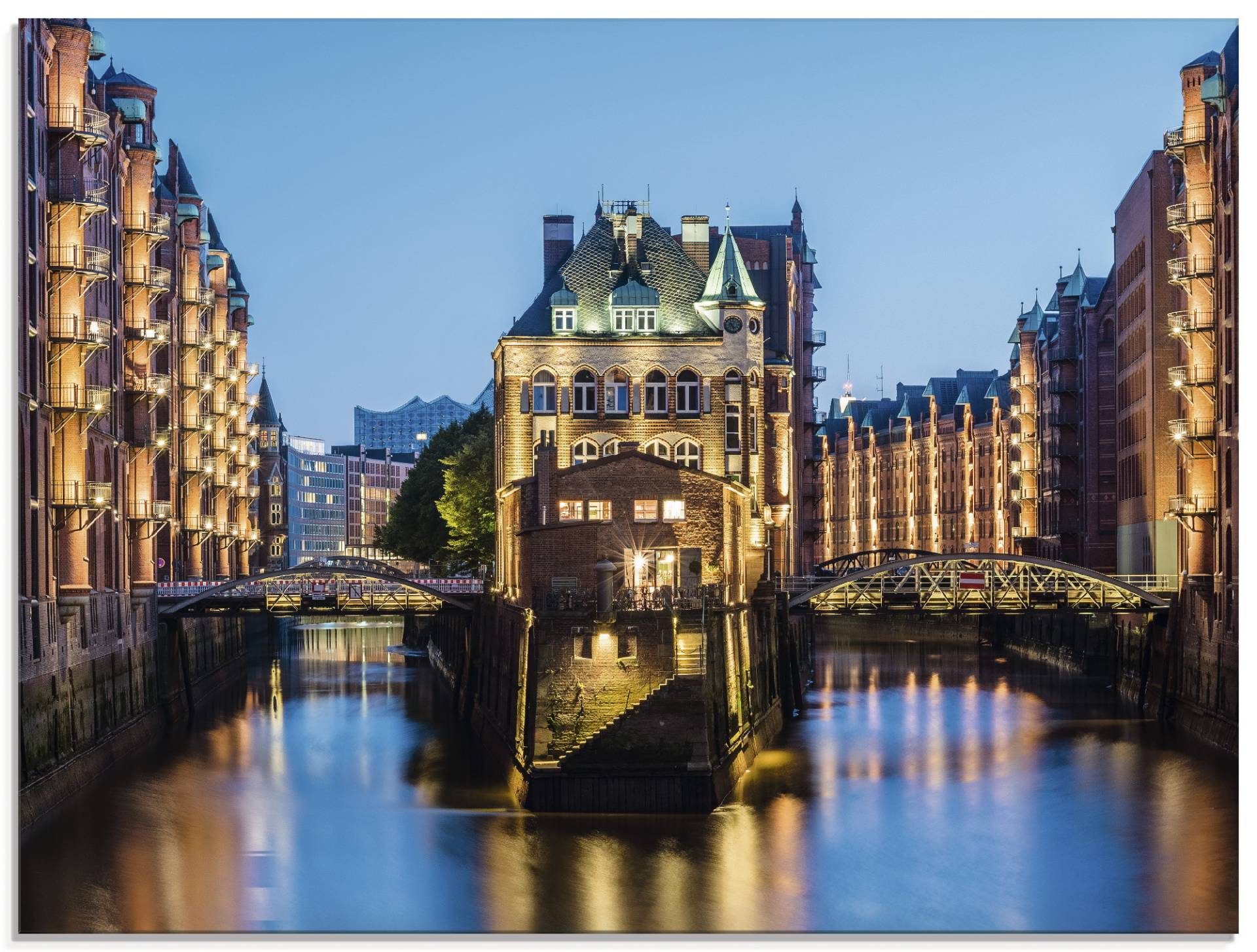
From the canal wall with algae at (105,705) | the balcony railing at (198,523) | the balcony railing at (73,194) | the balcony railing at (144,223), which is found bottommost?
the canal wall with algae at (105,705)

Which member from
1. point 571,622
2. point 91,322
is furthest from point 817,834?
point 91,322

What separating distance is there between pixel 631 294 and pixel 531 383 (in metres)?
5.98

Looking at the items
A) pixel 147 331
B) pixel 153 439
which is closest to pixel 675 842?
pixel 153 439

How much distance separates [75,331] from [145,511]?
16.3m

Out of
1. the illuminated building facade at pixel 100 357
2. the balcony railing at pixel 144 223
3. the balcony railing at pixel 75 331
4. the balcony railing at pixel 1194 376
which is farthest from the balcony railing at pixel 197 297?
the balcony railing at pixel 1194 376

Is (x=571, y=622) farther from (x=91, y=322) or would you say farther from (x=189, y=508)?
(x=189, y=508)

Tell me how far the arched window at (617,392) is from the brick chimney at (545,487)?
69.5 ft

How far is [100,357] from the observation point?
69125 mm

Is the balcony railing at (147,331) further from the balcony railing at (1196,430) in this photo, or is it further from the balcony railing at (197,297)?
the balcony railing at (1196,430)

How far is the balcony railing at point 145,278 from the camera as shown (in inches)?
2992

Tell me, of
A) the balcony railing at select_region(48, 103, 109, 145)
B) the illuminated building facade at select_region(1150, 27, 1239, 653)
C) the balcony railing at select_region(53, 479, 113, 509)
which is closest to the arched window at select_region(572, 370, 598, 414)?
the illuminated building facade at select_region(1150, 27, 1239, 653)

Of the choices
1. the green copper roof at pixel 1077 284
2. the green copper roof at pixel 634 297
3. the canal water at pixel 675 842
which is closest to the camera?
the canal water at pixel 675 842

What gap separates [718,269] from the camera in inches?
3600

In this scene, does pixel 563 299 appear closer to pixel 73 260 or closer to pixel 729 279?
pixel 729 279
